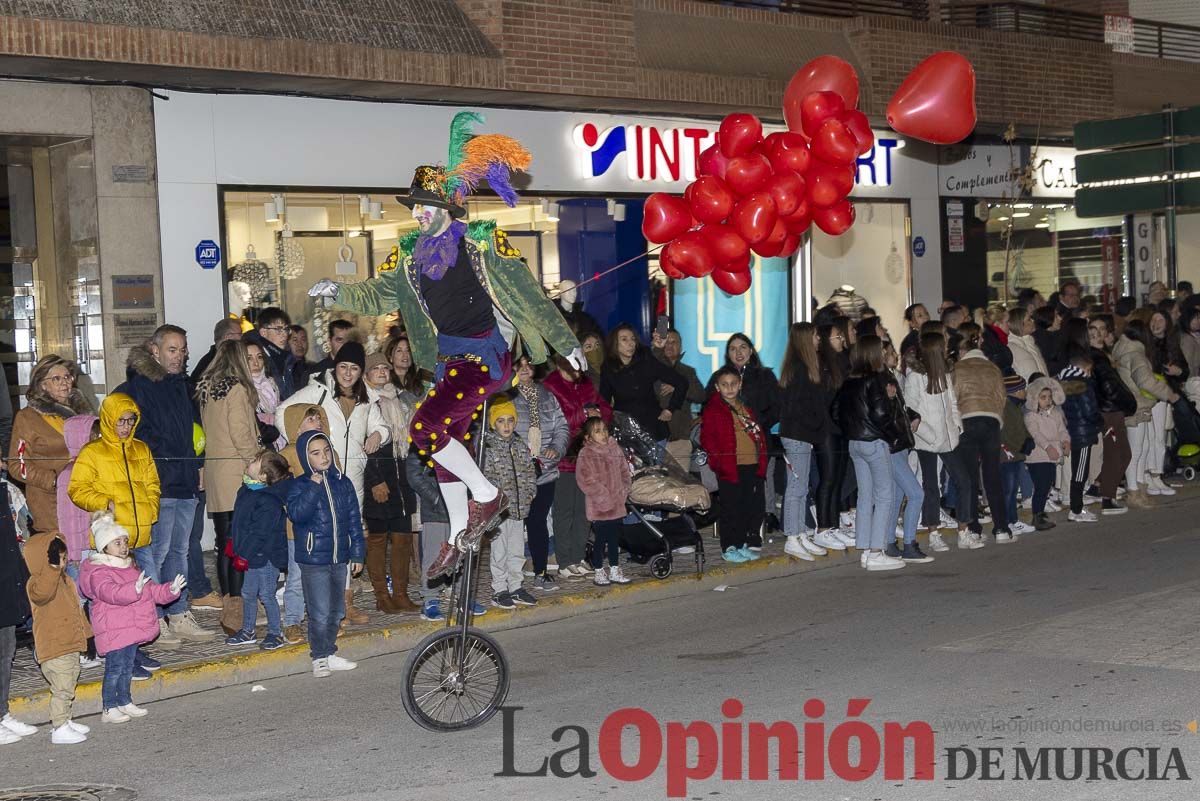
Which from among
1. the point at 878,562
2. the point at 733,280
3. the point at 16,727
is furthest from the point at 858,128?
the point at 16,727

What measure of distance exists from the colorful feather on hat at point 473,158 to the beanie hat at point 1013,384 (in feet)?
26.9

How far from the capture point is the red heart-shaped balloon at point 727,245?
929 centimetres

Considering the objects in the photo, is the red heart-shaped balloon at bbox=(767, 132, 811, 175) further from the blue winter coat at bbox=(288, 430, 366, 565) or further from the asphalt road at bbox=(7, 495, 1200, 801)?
the blue winter coat at bbox=(288, 430, 366, 565)

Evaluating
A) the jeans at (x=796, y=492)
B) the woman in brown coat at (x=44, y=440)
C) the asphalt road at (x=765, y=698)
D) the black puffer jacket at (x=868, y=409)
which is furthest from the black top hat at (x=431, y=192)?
the jeans at (x=796, y=492)

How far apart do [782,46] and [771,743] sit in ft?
44.1

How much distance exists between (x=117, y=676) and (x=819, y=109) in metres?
5.59

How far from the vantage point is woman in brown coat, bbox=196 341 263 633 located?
1065 cm

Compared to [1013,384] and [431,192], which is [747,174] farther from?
[1013,384]

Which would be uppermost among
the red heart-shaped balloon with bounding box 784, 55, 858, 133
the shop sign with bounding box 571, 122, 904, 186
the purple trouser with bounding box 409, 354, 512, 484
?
the shop sign with bounding box 571, 122, 904, 186

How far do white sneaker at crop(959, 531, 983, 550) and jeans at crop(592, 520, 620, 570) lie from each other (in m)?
3.73

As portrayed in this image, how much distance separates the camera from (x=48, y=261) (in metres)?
14.3

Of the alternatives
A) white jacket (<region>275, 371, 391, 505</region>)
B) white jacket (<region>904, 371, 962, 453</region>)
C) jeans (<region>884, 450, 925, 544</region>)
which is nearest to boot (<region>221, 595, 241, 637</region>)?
white jacket (<region>275, 371, 391, 505</region>)

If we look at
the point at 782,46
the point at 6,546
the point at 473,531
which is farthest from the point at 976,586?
the point at 782,46

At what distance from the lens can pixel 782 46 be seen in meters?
19.0
